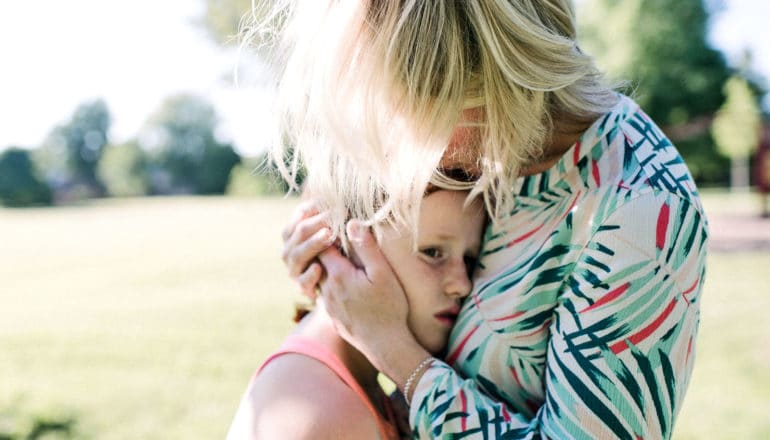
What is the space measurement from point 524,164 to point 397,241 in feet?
1.32

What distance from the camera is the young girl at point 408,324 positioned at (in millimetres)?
1816

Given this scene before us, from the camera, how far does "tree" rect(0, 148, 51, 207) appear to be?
143 ft

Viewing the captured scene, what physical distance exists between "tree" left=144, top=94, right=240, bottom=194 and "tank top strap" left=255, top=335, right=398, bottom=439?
51.6m

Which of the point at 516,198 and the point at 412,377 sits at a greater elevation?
the point at 516,198

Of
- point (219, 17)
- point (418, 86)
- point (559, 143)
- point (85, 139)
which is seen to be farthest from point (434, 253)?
point (85, 139)

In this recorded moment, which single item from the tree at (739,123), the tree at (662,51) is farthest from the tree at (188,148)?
the tree at (739,123)

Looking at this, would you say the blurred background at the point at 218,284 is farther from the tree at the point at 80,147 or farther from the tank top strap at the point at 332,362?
the tree at the point at 80,147

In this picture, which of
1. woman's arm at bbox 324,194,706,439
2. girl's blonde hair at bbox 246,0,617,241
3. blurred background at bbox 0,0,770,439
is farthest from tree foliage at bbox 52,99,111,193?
woman's arm at bbox 324,194,706,439

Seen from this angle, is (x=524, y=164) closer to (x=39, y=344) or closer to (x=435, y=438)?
(x=435, y=438)

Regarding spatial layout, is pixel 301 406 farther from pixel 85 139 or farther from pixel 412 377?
pixel 85 139

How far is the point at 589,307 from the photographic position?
1523 mm

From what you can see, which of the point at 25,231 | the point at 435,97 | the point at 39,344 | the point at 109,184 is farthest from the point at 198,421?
the point at 109,184

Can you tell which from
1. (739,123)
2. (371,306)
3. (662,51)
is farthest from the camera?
(662,51)

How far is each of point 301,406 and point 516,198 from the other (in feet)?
2.52
